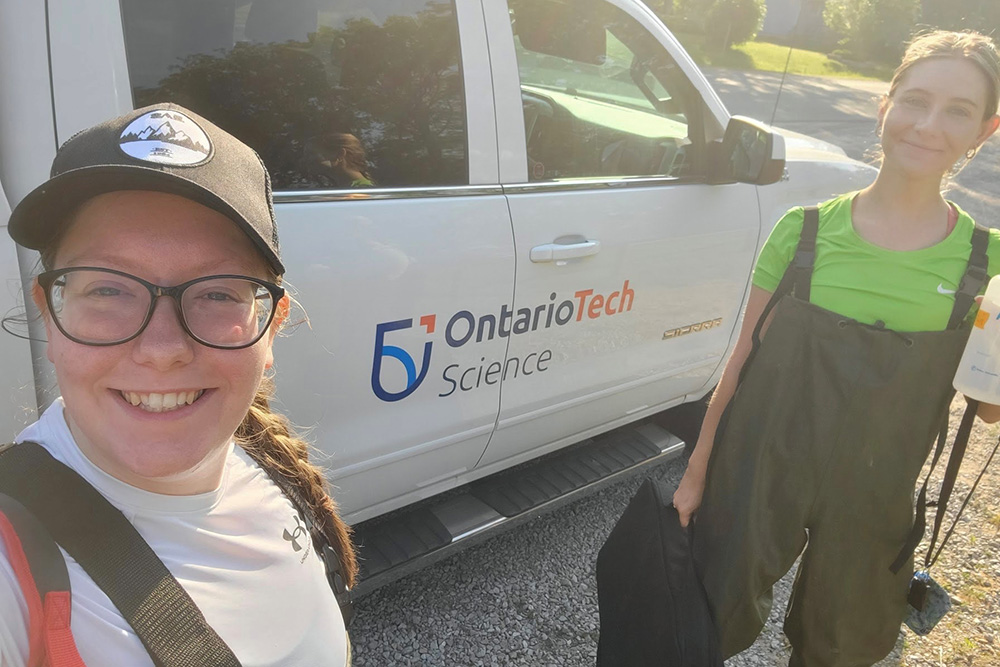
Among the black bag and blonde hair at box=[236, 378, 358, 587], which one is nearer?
blonde hair at box=[236, 378, 358, 587]

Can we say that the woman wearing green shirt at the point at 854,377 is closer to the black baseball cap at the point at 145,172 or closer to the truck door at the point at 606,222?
the truck door at the point at 606,222

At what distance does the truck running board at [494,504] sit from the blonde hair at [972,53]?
64.8 inches

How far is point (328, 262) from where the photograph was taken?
1773 millimetres

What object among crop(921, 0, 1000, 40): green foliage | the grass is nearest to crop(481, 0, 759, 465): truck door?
the grass

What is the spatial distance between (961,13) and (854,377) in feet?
81.9

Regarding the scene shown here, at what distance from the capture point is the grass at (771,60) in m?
16.8

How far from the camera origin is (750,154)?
2697mm

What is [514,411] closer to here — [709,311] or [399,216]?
[399,216]

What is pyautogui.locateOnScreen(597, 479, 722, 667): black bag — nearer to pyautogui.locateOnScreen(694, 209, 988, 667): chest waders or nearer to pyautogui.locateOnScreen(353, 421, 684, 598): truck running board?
pyautogui.locateOnScreen(694, 209, 988, 667): chest waders

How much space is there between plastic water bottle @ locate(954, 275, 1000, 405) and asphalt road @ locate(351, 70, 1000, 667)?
0.73 meters

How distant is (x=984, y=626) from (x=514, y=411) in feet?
6.43

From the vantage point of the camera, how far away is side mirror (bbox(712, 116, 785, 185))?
2666 millimetres

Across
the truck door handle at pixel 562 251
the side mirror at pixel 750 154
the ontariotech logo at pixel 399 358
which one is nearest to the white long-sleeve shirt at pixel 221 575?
the ontariotech logo at pixel 399 358

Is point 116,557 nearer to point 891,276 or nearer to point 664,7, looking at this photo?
point 891,276
